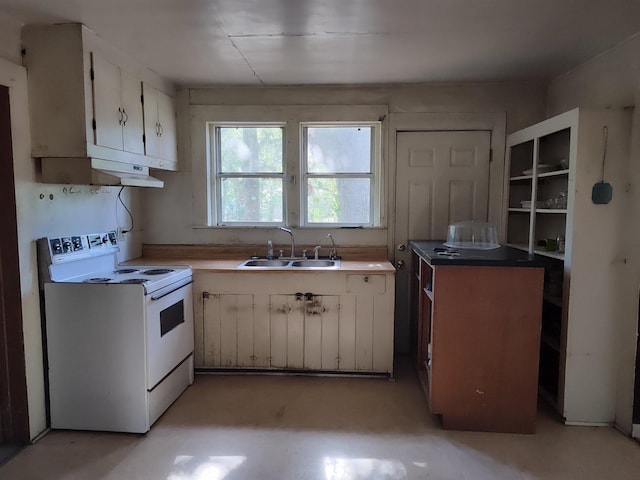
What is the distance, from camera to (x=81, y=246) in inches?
103

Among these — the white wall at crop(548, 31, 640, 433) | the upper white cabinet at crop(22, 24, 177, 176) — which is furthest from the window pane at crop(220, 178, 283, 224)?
the white wall at crop(548, 31, 640, 433)

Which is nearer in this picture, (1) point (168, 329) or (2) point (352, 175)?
(1) point (168, 329)

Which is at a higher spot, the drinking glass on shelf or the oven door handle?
the drinking glass on shelf

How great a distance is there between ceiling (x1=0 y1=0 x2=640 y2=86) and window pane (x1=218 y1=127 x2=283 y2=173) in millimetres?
563

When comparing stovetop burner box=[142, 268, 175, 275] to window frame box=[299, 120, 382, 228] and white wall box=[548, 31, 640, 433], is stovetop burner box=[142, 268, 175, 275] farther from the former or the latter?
white wall box=[548, 31, 640, 433]

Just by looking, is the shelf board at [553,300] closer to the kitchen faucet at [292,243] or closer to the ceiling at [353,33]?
the ceiling at [353,33]

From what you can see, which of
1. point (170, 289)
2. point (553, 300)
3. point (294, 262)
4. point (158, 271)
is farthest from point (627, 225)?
point (158, 271)

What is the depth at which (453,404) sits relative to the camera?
7.91ft

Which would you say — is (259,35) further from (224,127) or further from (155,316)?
(155,316)

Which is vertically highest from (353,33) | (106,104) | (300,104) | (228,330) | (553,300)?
(353,33)

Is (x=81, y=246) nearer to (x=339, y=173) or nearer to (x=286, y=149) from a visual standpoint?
(x=286, y=149)

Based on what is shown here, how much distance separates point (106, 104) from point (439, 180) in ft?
8.49

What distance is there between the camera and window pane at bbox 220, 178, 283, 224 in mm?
3664

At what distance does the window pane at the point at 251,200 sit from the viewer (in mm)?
3664
